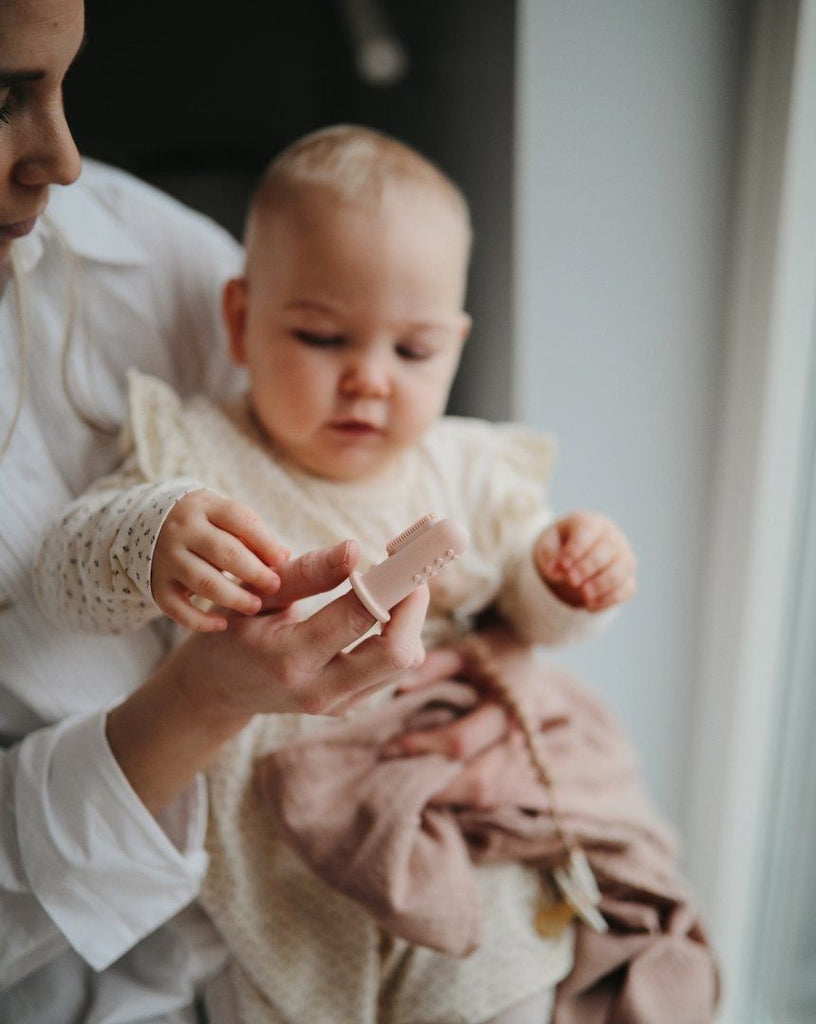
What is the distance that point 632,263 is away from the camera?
1025 millimetres

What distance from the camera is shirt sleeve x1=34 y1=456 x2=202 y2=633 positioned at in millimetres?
576

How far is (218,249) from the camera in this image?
95cm

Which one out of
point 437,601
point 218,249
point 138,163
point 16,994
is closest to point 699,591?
point 437,601

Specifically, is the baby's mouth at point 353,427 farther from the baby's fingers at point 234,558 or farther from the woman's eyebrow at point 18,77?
the woman's eyebrow at point 18,77

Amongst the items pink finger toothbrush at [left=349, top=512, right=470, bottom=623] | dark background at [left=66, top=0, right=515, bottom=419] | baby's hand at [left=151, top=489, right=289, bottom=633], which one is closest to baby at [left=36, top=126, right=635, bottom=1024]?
baby's hand at [left=151, top=489, right=289, bottom=633]

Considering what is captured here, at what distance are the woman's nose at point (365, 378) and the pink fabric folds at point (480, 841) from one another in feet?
0.94

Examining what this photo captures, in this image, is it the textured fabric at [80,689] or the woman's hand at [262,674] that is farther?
the textured fabric at [80,689]

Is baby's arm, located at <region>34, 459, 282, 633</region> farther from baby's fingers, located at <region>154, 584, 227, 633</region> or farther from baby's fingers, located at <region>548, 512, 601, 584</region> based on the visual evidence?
baby's fingers, located at <region>548, 512, 601, 584</region>

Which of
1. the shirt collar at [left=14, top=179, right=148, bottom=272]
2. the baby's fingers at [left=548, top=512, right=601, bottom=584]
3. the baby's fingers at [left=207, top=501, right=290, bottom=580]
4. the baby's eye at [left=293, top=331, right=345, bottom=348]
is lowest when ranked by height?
the baby's fingers at [left=548, top=512, right=601, bottom=584]

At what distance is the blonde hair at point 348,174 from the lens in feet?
2.51

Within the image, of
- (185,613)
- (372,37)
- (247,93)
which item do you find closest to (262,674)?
(185,613)

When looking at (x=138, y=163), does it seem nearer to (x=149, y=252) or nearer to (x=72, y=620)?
(x=149, y=252)

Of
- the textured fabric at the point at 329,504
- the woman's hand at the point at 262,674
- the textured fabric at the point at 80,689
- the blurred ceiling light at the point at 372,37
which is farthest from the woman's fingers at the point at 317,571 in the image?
the blurred ceiling light at the point at 372,37

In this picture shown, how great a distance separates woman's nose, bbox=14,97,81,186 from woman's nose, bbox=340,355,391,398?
0.94 ft
